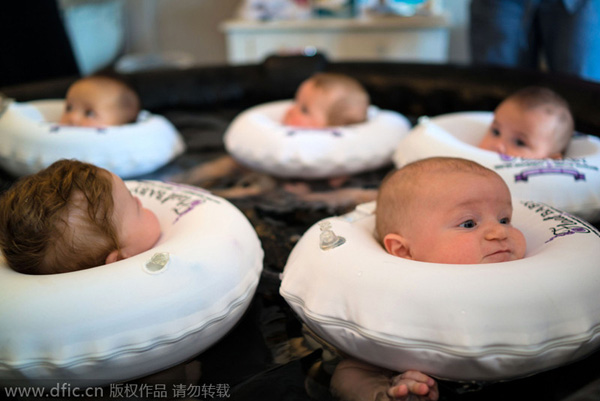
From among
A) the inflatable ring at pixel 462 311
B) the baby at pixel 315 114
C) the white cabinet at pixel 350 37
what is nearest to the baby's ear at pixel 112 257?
the inflatable ring at pixel 462 311

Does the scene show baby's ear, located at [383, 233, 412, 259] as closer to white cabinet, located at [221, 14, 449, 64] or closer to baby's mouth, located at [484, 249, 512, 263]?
baby's mouth, located at [484, 249, 512, 263]

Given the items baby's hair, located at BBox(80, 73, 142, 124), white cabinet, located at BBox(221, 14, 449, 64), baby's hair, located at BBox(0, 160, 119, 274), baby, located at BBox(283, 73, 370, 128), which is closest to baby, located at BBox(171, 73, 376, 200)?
baby, located at BBox(283, 73, 370, 128)

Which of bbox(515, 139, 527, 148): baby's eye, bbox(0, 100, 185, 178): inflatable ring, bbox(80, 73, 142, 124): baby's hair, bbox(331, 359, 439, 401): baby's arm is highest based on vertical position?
bbox(80, 73, 142, 124): baby's hair

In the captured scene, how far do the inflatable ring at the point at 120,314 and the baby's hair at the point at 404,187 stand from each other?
30cm

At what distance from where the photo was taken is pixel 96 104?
193 centimetres

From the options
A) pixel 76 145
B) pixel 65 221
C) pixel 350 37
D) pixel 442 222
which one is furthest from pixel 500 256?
pixel 350 37

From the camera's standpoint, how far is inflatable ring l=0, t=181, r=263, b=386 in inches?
35.9

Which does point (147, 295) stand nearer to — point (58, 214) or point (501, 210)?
point (58, 214)

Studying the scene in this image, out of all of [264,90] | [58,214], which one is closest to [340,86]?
[264,90]

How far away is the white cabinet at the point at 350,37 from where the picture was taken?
3104 millimetres

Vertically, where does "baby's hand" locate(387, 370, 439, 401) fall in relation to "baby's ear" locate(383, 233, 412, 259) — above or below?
below

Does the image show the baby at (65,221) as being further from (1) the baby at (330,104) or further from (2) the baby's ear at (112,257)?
(1) the baby at (330,104)

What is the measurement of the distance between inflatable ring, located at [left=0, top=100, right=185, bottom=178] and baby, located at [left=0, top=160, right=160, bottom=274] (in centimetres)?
73

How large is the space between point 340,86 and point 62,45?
60.8 inches
